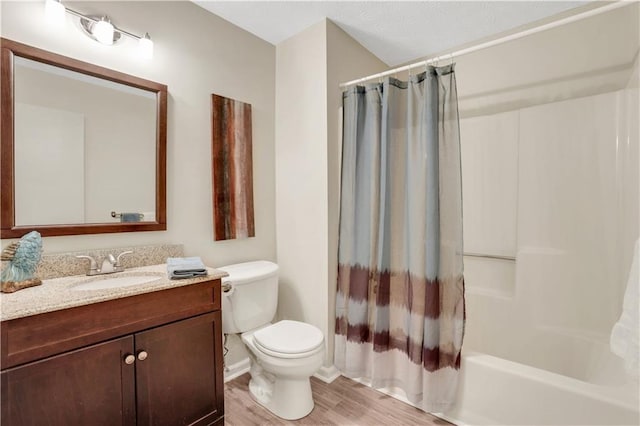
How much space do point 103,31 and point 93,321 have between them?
138 centimetres

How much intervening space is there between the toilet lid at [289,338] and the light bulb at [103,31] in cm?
174

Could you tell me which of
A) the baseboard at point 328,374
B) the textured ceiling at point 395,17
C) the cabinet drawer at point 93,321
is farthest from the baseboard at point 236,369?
the textured ceiling at point 395,17

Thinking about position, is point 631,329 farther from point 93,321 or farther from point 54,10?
point 54,10

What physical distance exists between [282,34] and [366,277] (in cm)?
185

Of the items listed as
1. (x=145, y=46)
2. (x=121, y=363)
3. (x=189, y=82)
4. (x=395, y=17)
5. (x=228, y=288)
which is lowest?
→ (x=121, y=363)

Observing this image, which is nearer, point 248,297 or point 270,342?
point 270,342

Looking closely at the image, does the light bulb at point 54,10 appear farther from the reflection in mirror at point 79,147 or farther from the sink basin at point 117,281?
the sink basin at point 117,281

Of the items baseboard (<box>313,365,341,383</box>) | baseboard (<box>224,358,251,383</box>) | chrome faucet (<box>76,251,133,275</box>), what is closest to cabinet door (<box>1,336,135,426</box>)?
chrome faucet (<box>76,251,133,275</box>)

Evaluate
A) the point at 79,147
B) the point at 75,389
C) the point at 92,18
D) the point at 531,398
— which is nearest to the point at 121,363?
the point at 75,389

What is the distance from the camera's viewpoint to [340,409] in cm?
181

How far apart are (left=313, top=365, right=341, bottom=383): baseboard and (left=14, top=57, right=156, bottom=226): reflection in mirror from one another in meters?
1.47

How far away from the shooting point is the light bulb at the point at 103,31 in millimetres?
1544

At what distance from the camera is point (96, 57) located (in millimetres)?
1586

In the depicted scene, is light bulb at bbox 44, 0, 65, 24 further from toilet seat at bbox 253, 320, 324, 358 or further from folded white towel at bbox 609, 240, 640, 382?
folded white towel at bbox 609, 240, 640, 382
